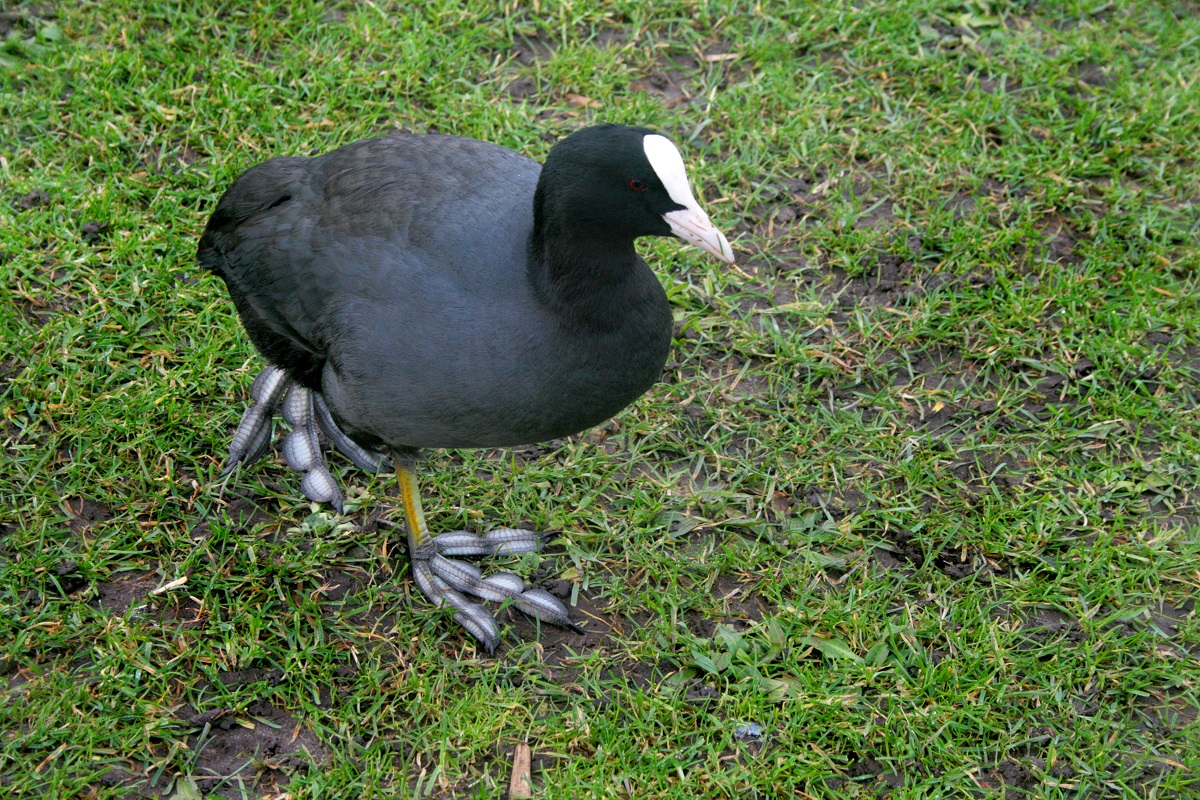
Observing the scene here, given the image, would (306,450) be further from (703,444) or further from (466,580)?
(703,444)

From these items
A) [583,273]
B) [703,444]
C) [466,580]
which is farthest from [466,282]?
[703,444]

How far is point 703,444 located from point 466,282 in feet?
3.95

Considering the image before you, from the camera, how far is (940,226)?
4082mm

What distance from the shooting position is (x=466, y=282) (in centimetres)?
267

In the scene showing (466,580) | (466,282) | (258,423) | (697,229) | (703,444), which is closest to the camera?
(697,229)

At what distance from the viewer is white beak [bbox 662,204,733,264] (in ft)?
8.37

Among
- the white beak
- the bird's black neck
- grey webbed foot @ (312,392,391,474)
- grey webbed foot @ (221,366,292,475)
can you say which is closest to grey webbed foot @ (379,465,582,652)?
grey webbed foot @ (312,392,391,474)

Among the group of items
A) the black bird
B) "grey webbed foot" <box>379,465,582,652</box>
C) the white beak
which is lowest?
"grey webbed foot" <box>379,465,582,652</box>

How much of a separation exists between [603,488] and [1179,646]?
1769mm

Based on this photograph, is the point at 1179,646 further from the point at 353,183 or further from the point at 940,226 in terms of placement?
the point at 353,183

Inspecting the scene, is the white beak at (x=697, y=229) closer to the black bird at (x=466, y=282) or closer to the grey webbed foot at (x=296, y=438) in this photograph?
the black bird at (x=466, y=282)

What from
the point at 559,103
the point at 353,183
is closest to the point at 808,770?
the point at 353,183

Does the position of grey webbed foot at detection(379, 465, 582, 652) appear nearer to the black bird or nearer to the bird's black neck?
the black bird

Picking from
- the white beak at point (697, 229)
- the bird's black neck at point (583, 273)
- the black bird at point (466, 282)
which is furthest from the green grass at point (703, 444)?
the white beak at point (697, 229)
